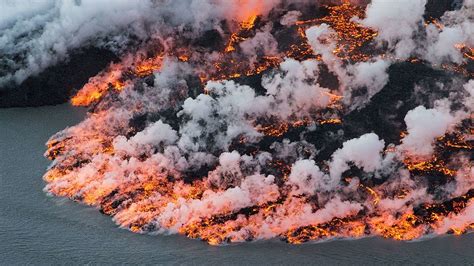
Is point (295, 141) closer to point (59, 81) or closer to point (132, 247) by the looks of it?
point (132, 247)

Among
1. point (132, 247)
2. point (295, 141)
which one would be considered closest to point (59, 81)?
point (295, 141)

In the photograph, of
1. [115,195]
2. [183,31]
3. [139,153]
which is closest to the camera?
[115,195]

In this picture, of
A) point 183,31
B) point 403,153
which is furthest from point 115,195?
point 183,31

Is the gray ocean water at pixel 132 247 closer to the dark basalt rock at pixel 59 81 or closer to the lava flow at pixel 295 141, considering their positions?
the lava flow at pixel 295 141

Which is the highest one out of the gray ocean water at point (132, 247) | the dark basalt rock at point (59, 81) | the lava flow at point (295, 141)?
the dark basalt rock at point (59, 81)

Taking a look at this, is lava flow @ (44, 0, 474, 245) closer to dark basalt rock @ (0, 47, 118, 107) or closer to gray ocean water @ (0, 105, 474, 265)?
gray ocean water @ (0, 105, 474, 265)

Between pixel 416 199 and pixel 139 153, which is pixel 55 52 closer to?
pixel 139 153

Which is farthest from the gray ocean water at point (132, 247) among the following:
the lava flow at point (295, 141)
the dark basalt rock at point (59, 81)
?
the dark basalt rock at point (59, 81)
